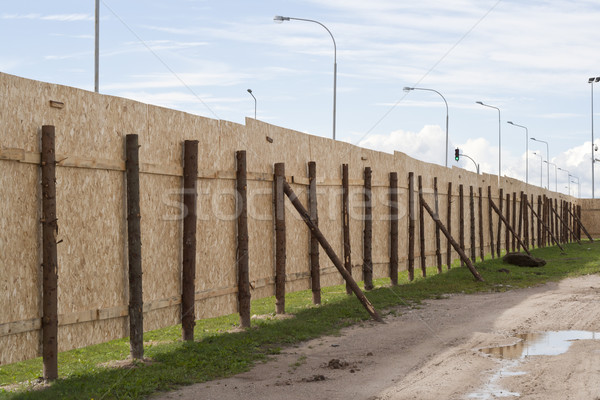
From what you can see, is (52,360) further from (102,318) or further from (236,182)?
(236,182)

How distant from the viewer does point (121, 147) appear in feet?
33.1

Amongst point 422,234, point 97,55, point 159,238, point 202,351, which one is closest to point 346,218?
point 422,234

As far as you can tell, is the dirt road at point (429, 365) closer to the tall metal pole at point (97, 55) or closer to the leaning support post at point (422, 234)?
the leaning support post at point (422, 234)

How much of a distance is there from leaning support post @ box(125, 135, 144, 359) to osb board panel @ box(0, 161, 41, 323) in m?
1.48

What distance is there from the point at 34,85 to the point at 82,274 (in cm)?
252

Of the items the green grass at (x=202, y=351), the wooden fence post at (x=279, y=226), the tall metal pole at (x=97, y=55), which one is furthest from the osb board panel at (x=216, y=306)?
the tall metal pole at (x=97, y=55)

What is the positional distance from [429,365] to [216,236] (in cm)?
437

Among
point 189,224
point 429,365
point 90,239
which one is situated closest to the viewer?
point 90,239

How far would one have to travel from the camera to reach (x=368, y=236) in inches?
731

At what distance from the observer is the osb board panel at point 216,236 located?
11953 mm

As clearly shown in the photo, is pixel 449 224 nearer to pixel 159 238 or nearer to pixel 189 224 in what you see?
pixel 189 224

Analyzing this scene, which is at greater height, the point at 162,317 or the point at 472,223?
the point at 472,223

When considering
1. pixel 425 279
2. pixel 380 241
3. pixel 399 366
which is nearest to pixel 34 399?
pixel 399 366

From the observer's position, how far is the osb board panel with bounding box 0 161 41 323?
845 cm
